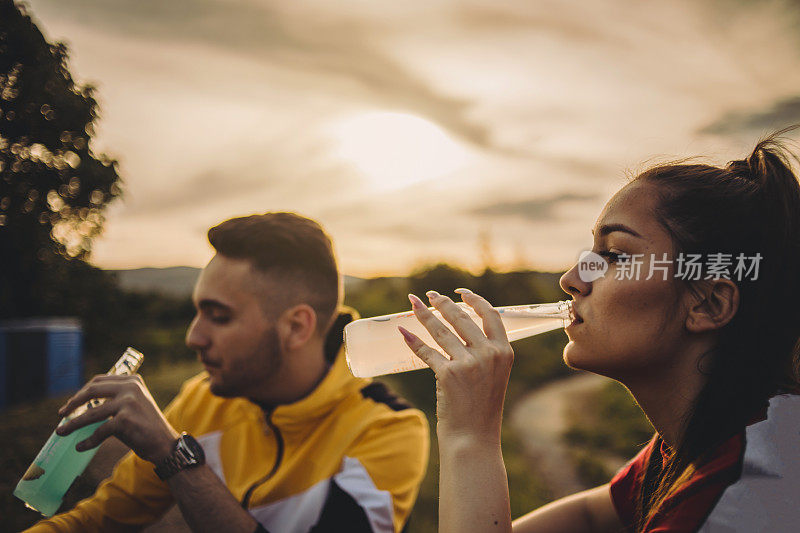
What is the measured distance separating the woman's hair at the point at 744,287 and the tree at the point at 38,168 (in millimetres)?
2353

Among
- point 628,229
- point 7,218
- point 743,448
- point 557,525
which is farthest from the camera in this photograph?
point 7,218

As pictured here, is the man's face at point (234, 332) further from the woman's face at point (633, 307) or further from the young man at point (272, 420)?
the woman's face at point (633, 307)

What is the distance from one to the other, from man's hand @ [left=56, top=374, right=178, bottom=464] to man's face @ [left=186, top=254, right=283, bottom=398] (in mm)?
477

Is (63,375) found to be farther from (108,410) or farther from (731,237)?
(731,237)

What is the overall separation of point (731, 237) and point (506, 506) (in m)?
0.85

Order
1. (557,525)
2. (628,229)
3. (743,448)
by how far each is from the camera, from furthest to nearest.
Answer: (557,525), (628,229), (743,448)

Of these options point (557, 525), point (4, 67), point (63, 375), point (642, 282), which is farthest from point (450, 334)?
point (63, 375)

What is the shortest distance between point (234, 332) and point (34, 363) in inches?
85.0

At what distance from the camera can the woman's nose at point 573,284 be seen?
1.30 metres

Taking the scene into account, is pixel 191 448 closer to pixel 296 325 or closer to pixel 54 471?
pixel 54 471

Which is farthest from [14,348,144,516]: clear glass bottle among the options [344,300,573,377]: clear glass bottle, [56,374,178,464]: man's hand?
[344,300,573,377]: clear glass bottle

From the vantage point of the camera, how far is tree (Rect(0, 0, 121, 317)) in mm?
2051

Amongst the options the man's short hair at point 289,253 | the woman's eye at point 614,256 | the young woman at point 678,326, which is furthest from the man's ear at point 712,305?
the man's short hair at point 289,253

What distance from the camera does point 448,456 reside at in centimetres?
107
